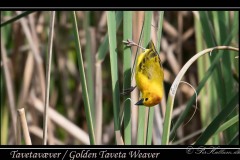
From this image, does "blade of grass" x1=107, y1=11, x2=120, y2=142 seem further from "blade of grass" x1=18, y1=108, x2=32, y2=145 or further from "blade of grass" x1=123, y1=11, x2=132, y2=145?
"blade of grass" x1=18, y1=108, x2=32, y2=145

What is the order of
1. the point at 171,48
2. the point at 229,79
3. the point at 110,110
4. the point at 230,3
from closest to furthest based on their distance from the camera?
the point at 230,3 → the point at 229,79 → the point at 171,48 → the point at 110,110

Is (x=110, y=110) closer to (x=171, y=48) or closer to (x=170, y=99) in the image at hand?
(x=171, y=48)

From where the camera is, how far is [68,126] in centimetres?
167

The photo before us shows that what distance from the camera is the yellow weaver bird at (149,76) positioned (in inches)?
34.1

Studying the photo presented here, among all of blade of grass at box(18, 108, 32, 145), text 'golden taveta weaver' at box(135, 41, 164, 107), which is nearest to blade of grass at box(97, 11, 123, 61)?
text 'golden taveta weaver' at box(135, 41, 164, 107)

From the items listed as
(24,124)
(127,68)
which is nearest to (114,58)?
(127,68)

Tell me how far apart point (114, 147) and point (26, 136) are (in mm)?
151

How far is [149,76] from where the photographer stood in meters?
0.88

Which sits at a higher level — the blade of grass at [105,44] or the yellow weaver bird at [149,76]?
the blade of grass at [105,44]

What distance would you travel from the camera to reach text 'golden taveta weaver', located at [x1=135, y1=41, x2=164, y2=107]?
87 centimetres

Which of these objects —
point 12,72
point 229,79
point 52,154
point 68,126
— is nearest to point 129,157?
point 52,154

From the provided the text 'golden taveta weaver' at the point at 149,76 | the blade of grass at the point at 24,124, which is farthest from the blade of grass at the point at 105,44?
the blade of grass at the point at 24,124

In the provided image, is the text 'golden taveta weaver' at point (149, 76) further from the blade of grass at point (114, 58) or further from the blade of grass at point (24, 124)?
the blade of grass at point (24, 124)

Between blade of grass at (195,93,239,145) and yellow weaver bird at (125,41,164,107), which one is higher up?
yellow weaver bird at (125,41,164,107)
